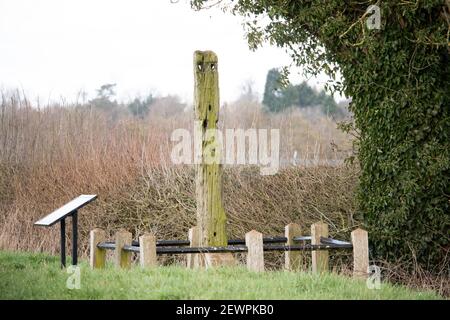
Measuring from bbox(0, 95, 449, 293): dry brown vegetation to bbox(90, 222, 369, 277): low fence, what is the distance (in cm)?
222

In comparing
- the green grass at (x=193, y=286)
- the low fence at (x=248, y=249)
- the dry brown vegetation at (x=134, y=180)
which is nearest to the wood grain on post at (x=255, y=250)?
the low fence at (x=248, y=249)

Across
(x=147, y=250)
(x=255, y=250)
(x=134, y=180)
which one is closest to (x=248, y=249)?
(x=255, y=250)

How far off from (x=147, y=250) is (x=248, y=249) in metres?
0.95

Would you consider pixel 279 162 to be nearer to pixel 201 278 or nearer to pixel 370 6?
pixel 370 6

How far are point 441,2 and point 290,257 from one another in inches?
131

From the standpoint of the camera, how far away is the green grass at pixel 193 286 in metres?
6.41

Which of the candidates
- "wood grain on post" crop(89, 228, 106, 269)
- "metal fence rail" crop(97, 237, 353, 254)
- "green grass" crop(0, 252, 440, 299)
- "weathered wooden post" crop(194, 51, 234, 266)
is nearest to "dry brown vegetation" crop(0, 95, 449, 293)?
"metal fence rail" crop(97, 237, 353, 254)

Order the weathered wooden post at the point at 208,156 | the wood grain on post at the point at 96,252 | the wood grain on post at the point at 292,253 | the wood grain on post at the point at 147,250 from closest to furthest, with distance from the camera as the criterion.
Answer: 1. the wood grain on post at the point at 147,250
2. the weathered wooden post at the point at 208,156
3. the wood grain on post at the point at 96,252
4. the wood grain on post at the point at 292,253

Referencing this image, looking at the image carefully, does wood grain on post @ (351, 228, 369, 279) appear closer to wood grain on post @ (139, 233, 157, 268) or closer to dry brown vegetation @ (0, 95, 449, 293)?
wood grain on post @ (139, 233, 157, 268)

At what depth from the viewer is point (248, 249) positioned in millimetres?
7715

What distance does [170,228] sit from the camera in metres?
12.5

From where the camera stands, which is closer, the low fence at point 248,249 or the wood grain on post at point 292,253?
the low fence at point 248,249

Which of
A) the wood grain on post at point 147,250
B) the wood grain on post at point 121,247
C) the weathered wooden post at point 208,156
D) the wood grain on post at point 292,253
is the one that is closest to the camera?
the wood grain on post at point 147,250

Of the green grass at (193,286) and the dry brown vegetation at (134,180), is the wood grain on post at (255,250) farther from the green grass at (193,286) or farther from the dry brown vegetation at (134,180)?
the dry brown vegetation at (134,180)
